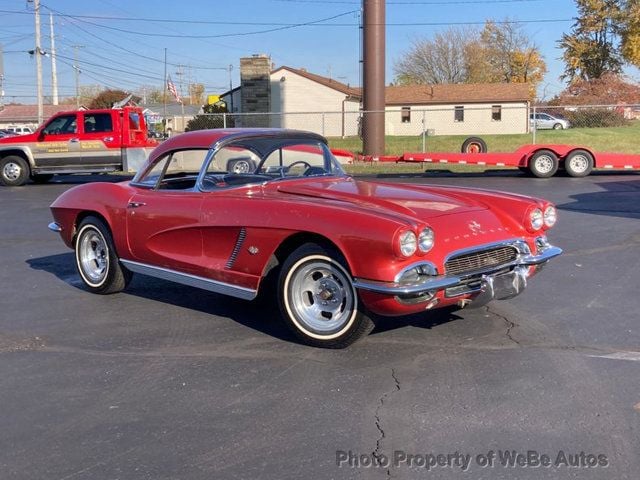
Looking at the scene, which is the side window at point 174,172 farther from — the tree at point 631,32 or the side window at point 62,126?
the tree at point 631,32

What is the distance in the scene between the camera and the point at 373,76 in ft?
79.0

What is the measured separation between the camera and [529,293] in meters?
6.31

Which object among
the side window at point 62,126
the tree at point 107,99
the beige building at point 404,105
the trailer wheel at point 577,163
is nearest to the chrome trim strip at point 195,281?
the side window at point 62,126

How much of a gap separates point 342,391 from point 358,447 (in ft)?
2.37

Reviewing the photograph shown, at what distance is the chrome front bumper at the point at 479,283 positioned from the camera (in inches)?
171

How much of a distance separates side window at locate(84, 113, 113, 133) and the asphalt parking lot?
40.0 ft

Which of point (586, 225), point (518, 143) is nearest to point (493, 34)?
point (518, 143)

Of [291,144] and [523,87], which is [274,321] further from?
[523,87]

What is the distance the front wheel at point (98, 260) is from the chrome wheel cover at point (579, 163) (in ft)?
43.9

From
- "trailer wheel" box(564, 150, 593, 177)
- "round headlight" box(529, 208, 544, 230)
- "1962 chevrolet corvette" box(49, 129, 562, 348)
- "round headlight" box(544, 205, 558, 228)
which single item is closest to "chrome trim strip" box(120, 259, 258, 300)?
"1962 chevrolet corvette" box(49, 129, 562, 348)

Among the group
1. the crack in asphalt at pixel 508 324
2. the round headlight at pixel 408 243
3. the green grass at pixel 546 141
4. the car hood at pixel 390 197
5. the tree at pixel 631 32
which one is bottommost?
the crack in asphalt at pixel 508 324

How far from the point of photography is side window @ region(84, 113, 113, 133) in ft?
59.6

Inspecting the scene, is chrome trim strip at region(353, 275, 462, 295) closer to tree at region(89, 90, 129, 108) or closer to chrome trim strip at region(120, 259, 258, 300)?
chrome trim strip at region(120, 259, 258, 300)

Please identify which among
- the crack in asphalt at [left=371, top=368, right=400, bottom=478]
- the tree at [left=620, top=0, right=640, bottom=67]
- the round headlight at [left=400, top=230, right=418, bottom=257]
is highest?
the tree at [left=620, top=0, right=640, bottom=67]
